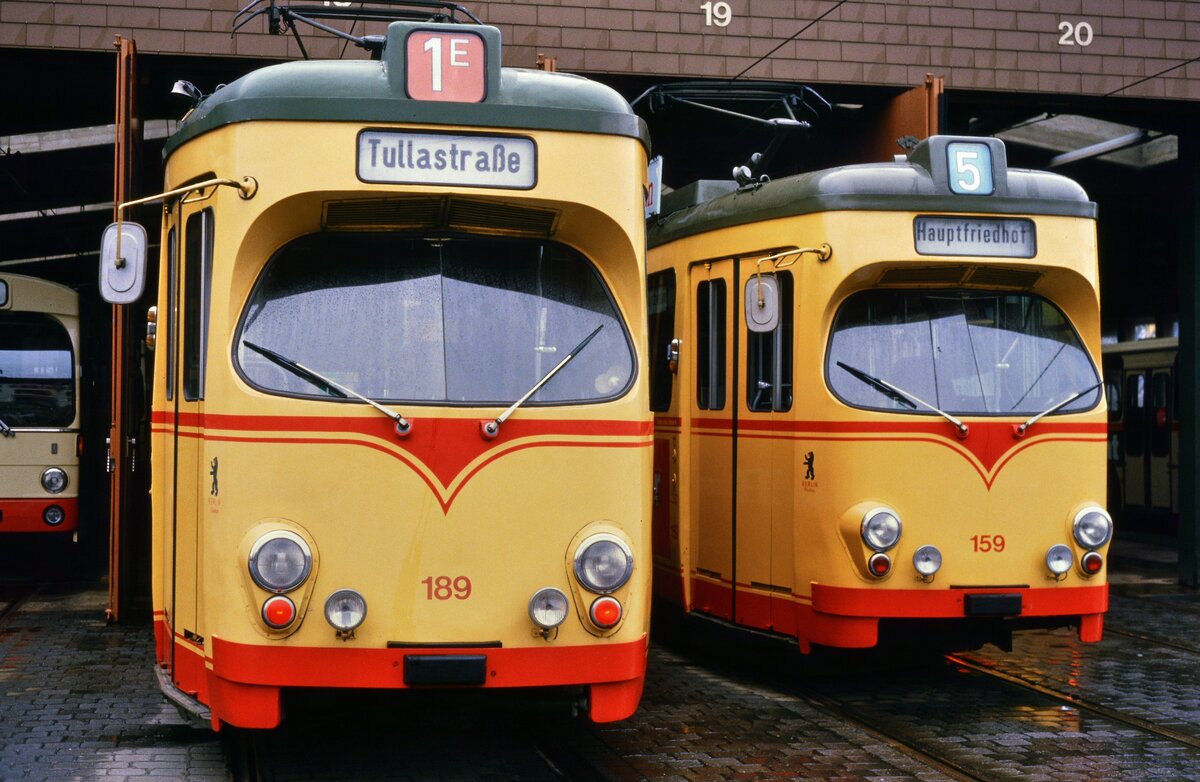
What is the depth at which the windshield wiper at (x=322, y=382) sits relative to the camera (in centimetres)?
591

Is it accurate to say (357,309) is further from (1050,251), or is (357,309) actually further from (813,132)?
(813,132)

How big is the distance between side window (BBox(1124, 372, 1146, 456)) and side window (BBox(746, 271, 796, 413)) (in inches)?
545

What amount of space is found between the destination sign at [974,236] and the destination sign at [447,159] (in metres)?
3.08

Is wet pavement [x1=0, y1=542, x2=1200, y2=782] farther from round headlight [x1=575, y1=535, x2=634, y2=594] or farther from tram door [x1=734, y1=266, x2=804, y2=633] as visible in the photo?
round headlight [x1=575, y1=535, x2=634, y2=594]

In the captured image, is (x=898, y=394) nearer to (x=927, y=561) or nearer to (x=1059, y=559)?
(x=927, y=561)

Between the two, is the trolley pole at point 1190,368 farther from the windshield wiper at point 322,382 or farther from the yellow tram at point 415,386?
the windshield wiper at point 322,382

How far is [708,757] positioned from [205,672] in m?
2.44

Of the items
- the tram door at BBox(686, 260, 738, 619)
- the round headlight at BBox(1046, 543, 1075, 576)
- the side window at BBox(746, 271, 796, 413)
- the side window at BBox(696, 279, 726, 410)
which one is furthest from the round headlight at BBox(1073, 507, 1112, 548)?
the side window at BBox(696, 279, 726, 410)

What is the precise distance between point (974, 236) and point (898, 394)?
3.26 ft

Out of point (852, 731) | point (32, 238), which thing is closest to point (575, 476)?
point (852, 731)

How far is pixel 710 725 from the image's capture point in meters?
7.85

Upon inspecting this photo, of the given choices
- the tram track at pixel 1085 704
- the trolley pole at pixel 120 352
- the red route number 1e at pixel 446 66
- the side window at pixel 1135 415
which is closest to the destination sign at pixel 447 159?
the red route number 1e at pixel 446 66

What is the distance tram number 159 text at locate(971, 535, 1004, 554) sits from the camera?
27.3ft

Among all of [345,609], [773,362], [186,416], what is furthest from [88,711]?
[773,362]
